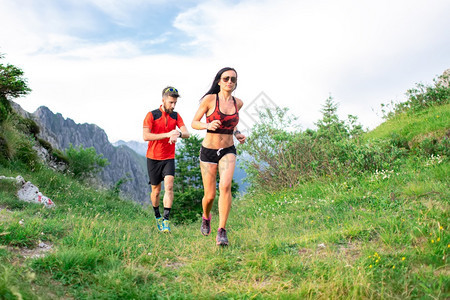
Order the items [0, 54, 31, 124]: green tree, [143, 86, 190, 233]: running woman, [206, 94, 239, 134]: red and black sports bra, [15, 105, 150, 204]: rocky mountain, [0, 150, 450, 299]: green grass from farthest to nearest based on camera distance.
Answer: [15, 105, 150, 204]: rocky mountain → [0, 54, 31, 124]: green tree → [143, 86, 190, 233]: running woman → [206, 94, 239, 134]: red and black sports bra → [0, 150, 450, 299]: green grass

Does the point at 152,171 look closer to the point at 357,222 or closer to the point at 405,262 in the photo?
the point at 357,222

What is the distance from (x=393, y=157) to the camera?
880 cm

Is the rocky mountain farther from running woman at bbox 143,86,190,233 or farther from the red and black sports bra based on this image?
the red and black sports bra

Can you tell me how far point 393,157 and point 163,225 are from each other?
6144 millimetres

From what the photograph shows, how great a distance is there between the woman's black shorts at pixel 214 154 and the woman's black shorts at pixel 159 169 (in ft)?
6.62

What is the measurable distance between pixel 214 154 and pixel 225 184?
1.92 feet

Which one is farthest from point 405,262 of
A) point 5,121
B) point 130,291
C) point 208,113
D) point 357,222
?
point 5,121

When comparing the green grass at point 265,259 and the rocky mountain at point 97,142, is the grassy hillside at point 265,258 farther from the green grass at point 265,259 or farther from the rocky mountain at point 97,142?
the rocky mountain at point 97,142

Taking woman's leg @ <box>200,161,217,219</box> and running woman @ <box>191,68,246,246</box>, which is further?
woman's leg @ <box>200,161,217,219</box>

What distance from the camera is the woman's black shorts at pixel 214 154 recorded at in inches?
218

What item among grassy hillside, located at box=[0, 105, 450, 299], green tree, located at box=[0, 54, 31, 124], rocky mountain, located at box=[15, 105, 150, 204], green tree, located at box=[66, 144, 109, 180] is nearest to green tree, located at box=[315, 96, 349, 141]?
grassy hillside, located at box=[0, 105, 450, 299]

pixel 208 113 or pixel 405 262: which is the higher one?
pixel 208 113

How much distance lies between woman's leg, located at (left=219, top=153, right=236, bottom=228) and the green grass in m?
0.46

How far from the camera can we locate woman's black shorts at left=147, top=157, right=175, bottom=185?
7.51m
